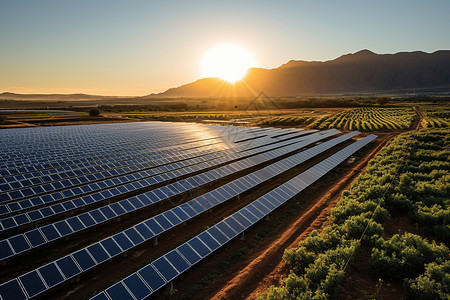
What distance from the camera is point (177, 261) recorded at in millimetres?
10898

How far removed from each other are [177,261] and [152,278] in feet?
4.48

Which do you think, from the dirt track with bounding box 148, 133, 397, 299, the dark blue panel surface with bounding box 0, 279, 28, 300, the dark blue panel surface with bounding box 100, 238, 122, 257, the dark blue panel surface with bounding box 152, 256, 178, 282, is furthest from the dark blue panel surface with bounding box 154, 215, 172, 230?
the dark blue panel surface with bounding box 0, 279, 28, 300

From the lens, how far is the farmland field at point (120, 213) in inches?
411

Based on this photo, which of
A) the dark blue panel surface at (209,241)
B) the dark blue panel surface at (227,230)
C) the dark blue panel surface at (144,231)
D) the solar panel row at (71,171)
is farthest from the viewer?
the solar panel row at (71,171)

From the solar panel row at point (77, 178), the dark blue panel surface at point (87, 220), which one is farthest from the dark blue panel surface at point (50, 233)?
the solar panel row at point (77, 178)

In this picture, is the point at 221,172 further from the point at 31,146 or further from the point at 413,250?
the point at 31,146

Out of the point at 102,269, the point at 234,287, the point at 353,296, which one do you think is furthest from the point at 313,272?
the point at 102,269

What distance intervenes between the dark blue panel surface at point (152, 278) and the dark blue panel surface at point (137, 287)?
0.20 meters

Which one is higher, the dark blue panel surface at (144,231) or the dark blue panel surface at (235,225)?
the dark blue panel surface at (144,231)

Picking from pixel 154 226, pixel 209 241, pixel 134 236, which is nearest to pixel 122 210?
pixel 154 226

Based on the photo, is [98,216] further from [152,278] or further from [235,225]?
[235,225]

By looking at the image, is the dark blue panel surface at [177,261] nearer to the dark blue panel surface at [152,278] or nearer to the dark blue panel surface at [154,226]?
the dark blue panel surface at [152,278]

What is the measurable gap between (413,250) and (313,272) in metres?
4.62

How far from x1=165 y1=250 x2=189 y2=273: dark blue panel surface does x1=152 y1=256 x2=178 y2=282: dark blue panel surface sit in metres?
0.19
